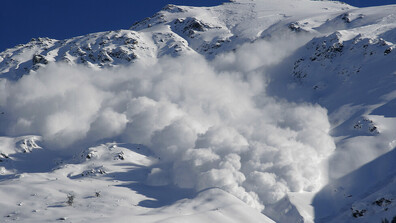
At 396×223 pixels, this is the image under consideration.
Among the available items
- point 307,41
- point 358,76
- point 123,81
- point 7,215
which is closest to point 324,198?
point 358,76

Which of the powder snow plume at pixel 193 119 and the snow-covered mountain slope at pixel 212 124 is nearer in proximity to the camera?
the snow-covered mountain slope at pixel 212 124

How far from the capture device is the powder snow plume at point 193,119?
299 ft

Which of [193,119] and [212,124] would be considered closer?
[193,119]

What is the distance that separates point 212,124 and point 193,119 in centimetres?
646

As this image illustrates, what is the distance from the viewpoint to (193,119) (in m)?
126

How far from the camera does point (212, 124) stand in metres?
128

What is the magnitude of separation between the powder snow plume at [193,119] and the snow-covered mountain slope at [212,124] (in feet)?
1.51

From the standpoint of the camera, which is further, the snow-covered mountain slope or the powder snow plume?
the powder snow plume

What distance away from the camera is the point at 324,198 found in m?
80.5

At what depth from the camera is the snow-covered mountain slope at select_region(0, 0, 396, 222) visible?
76750mm

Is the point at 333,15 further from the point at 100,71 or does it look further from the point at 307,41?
the point at 100,71

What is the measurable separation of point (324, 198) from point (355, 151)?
44.0ft

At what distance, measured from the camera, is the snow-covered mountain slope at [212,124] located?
76750 millimetres

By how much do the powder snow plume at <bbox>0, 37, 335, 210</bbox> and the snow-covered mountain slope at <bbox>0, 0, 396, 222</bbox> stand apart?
0.46 m
